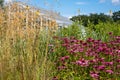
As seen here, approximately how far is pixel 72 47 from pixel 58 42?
0.71m

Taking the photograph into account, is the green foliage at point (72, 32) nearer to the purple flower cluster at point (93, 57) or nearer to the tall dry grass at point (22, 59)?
the purple flower cluster at point (93, 57)

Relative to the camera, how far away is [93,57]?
6758mm

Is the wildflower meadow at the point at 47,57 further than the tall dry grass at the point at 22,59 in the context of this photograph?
Yes

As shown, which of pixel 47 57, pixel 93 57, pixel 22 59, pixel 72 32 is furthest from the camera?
Result: pixel 72 32

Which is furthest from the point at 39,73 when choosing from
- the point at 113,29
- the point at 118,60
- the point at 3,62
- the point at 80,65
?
the point at 113,29

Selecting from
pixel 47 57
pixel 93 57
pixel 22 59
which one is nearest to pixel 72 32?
pixel 93 57

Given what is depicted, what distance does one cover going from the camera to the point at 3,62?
17.1ft

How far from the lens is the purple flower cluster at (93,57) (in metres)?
6.22

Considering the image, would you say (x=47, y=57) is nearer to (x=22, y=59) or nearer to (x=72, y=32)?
(x=22, y=59)

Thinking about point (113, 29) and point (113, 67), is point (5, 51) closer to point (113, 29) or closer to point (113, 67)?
point (113, 67)

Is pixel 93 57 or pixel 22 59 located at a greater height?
pixel 22 59

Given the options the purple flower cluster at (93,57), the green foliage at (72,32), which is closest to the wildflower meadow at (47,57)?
the purple flower cluster at (93,57)

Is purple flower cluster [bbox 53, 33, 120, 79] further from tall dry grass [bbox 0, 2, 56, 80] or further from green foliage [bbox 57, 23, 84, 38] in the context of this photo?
green foliage [bbox 57, 23, 84, 38]

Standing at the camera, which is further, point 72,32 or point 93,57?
point 72,32
